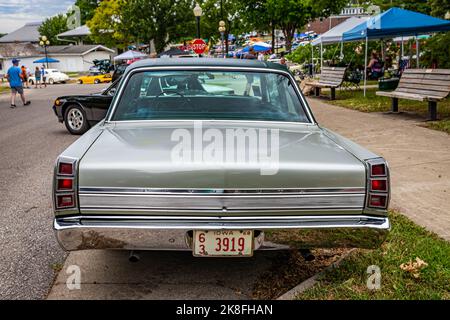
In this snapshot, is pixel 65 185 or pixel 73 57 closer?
pixel 65 185

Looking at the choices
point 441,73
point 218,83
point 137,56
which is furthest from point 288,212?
point 137,56

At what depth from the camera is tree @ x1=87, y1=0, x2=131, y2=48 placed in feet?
213

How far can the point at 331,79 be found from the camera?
17.5m

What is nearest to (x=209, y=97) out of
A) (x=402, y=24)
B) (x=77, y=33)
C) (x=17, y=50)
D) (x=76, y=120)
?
(x=76, y=120)

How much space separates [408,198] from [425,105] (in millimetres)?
8707

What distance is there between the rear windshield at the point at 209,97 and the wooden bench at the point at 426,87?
6.78 m

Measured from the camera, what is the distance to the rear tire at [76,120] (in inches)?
403

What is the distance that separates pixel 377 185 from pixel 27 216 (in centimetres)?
371

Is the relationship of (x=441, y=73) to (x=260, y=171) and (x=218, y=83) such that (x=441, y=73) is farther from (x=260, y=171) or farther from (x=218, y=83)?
(x=260, y=171)

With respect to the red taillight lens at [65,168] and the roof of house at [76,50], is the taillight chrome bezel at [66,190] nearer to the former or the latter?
the red taillight lens at [65,168]

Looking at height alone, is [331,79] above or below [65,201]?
above

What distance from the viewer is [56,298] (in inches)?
129

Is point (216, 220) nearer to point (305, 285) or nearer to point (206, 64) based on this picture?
point (305, 285)

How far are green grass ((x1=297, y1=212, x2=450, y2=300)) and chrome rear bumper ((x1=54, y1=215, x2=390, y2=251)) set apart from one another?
409 mm
